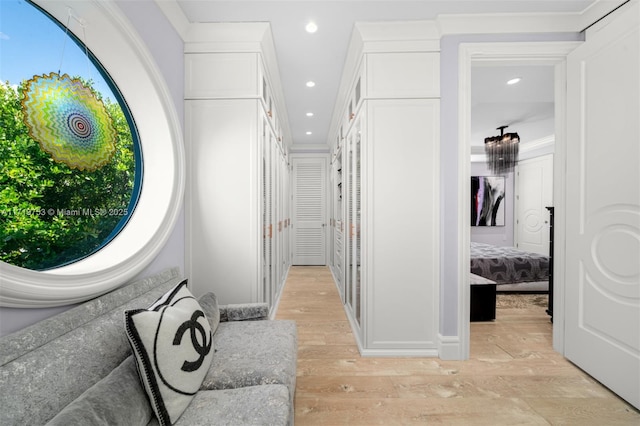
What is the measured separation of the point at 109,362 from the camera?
104 centimetres

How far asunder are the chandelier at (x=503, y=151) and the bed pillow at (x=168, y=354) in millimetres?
4673

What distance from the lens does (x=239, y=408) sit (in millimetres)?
1053

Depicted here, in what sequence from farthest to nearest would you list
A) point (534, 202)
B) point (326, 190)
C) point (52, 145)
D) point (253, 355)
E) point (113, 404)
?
point (534, 202), point (326, 190), point (253, 355), point (52, 145), point (113, 404)

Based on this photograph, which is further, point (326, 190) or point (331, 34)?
point (326, 190)

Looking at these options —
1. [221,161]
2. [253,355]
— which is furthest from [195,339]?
[221,161]

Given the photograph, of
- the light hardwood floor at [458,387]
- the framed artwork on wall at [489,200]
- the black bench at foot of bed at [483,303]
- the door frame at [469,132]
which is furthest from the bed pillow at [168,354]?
A: the framed artwork on wall at [489,200]

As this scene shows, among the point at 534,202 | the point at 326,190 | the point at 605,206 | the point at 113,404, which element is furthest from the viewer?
the point at 534,202

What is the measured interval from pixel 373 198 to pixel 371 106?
2.41 feet

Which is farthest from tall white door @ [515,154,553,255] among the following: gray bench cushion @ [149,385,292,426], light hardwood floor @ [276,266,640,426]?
gray bench cushion @ [149,385,292,426]

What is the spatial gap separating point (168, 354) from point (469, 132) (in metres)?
2.38

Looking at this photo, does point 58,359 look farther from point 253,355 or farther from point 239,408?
point 253,355

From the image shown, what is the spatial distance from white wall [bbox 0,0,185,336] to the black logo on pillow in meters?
0.56

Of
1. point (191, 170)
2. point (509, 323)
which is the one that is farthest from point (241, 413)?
point (509, 323)

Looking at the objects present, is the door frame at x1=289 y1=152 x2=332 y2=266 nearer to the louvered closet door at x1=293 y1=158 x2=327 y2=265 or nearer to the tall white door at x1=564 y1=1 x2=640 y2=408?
the louvered closet door at x1=293 y1=158 x2=327 y2=265
